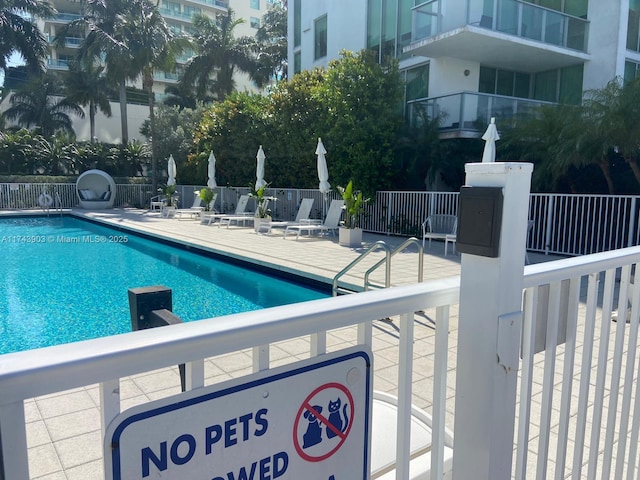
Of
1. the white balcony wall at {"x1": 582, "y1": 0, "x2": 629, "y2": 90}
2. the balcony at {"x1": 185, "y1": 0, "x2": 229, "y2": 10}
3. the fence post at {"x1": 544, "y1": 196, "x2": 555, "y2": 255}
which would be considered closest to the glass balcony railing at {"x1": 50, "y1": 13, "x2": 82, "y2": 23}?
the balcony at {"x1": 185, "y1": 0, "x2": 229, "y2": 10}

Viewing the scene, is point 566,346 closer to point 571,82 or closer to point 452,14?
point 452,14

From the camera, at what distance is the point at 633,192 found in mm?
11539

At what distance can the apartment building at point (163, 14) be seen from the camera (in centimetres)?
4150

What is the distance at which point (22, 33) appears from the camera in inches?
1225

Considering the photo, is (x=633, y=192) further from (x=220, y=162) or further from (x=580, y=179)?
(x=220, y=162)

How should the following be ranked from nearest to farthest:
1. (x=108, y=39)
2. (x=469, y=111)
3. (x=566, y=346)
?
(x=566, y=346)
(x=469, y=111)
(x=108, y=39)

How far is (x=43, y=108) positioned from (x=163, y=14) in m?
17.4

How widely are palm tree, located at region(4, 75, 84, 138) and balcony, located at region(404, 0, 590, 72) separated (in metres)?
32.0

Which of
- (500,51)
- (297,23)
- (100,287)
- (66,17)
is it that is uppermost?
(66,17)

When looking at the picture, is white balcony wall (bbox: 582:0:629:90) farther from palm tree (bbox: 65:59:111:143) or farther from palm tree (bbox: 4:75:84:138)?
palm tree (bbox: 4:75:84:138)

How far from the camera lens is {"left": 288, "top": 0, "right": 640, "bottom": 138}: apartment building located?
13.9 m

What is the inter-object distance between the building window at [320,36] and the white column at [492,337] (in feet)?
69.7

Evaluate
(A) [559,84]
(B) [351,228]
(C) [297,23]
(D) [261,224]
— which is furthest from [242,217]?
(C) [297,23]

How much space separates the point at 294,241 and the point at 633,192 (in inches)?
338
